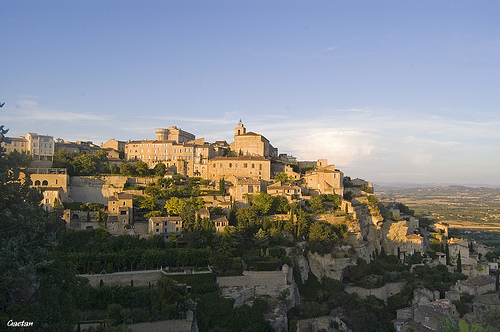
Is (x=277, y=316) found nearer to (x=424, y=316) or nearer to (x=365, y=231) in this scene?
(x=424, y=316)

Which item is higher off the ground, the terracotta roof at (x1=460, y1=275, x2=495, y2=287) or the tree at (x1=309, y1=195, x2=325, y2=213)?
the tree at (x1=309, y1=195, x2=325, y2=213)

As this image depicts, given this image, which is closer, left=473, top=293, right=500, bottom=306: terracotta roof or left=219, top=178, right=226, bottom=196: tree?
left=473, top=293, right=500, bottom=306: terracotta roof

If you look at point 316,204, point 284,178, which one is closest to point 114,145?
point 284,178

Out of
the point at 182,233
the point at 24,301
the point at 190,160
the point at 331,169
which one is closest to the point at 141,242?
the point at 182,233

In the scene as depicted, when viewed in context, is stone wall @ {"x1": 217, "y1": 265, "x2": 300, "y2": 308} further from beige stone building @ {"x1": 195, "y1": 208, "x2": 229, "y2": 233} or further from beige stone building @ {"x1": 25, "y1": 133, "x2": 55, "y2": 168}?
beige stone building @ {"x1": 25, "y1": 133, "x2": 55, "y2": 168}

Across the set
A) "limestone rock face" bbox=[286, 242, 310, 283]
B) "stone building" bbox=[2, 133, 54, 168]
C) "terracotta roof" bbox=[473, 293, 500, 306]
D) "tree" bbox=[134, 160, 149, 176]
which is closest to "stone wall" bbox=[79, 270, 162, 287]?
"limestone rock face" bbox=[286, 242, 310, 283]

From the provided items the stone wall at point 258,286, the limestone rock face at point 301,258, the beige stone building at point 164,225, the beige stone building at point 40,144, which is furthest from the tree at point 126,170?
the stone wall at point 258,286
